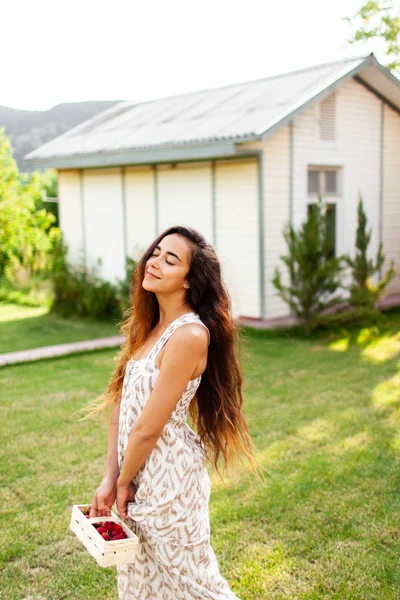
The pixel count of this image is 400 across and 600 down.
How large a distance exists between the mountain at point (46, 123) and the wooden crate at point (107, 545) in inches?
516

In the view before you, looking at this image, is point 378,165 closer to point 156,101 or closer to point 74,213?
point 156,101

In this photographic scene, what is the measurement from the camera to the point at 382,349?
8688 millimetres

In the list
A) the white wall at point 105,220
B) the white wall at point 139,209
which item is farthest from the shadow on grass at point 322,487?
the white wall at point 105,220

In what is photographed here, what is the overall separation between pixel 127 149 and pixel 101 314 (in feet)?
9.64

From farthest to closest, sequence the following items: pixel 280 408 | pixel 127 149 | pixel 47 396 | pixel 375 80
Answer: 1. pixel 375 80
2. pixel 127 149
3. pixel 47 396
4. pixel 280 408

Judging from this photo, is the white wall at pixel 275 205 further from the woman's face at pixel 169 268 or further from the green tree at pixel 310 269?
the woman's face at pixel 169 268

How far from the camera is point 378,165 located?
1252 cm

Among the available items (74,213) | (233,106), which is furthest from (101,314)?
(233,106)

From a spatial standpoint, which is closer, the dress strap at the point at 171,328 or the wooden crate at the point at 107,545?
the wooden crate at the point at 107,545

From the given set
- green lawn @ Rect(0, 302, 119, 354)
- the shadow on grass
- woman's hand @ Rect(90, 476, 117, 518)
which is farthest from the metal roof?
woman's hand @ Rect(90, 476, 117, 518)

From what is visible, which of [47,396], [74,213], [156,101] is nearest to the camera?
[47,396]

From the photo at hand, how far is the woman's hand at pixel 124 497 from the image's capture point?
2.34m

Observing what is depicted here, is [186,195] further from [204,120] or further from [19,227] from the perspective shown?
[19,227]

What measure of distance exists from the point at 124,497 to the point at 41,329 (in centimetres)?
851
